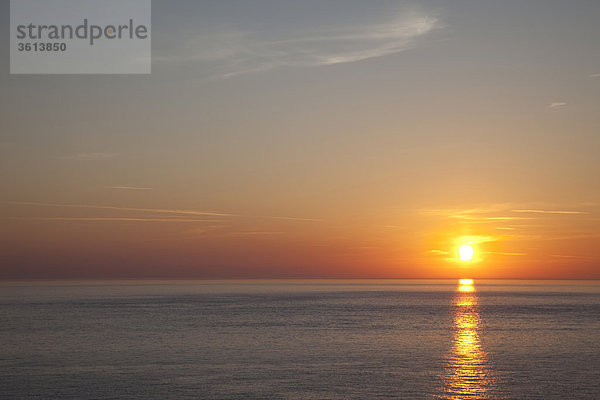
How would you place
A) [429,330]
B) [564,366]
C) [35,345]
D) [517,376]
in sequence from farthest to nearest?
[429,330] < [35,345] < [564,366] < [517,376]

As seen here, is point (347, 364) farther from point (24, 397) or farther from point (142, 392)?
point (24, 397)

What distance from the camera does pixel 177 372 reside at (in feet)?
165

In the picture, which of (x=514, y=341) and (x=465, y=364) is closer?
(x=465, y=364)

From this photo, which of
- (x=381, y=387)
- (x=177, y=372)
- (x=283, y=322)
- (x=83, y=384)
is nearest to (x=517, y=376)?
(x=381, y=387)

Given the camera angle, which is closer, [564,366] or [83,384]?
[83,384]

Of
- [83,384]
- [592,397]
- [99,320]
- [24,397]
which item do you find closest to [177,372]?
[83,384]

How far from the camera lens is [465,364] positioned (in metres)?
56.1

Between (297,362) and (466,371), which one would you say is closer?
(466,371)

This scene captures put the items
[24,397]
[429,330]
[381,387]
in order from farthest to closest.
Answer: [429,330] → [381,387] → [24,397]

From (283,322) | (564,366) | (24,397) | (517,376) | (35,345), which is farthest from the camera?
(283,322)

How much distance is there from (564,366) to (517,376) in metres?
7.67

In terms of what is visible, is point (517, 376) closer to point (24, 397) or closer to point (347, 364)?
point (347, 364)

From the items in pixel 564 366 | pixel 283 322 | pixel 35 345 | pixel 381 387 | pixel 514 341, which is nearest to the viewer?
pixel 381 387

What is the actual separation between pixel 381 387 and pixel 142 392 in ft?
53.6
